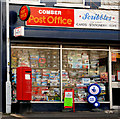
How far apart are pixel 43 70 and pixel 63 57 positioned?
1.09 m

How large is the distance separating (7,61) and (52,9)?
306 cm

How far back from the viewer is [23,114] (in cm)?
1283

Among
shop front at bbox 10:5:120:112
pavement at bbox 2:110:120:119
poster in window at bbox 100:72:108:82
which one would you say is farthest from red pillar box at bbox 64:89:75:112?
poster in window at bbox 100:72:108:82

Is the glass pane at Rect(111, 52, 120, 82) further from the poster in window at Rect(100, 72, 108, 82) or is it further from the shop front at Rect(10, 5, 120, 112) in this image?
the poster in window at Rect(100, 72, 108, 82)

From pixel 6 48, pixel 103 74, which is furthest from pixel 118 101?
pixel 6 48

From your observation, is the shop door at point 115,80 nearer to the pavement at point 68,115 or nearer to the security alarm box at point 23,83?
the pavement at point 68,115

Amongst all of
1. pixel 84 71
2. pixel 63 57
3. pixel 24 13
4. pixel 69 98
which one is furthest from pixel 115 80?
pixel 24 13

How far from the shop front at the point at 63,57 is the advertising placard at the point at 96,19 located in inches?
1.9

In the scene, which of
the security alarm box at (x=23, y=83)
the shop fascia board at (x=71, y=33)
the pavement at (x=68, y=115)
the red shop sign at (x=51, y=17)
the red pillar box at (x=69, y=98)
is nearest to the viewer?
the pavement at (x=68, y=115)

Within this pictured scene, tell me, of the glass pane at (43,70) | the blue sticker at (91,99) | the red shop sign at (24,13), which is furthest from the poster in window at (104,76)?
the red shop sign at (24,13)

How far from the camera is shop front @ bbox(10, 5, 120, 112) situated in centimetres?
1402

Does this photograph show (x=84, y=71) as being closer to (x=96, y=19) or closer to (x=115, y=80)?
(x=115, y=80)

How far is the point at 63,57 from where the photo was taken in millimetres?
14539

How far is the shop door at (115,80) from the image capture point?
1491 cm
